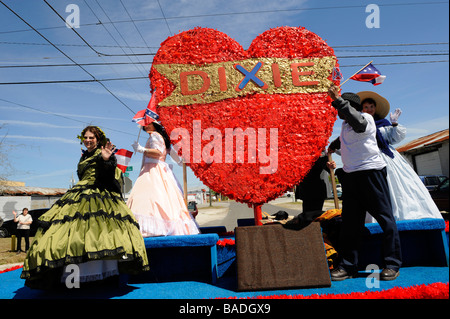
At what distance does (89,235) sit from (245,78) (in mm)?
1977

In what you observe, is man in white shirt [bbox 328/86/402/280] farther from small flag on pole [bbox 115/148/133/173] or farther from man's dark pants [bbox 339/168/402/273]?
small flag on pole [bbox 115/148/133/173]

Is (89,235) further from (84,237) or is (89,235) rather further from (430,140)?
(430,140)

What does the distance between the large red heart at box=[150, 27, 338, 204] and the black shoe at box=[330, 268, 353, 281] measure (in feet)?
2.67

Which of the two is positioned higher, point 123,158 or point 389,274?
point 123,158

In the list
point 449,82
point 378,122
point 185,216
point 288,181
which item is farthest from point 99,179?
point 378,122

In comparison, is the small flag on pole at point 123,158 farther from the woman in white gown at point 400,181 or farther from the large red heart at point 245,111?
the woman in white gown at point 400,181

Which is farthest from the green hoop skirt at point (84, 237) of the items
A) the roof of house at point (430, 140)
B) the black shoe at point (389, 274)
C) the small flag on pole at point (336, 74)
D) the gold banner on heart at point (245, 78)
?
the roof of house at point (430, 140)

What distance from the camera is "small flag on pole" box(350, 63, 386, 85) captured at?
9.36 feet

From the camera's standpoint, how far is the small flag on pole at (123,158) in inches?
116

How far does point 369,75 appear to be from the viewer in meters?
2.86

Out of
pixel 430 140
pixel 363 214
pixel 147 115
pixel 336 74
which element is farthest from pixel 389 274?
pixel 430 140

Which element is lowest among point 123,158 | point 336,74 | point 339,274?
point 339,274

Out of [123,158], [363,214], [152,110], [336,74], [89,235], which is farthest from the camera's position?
[123,158]

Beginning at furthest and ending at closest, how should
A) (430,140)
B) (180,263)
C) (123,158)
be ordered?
Result: (430,140) → (123,158) → (180,263)
